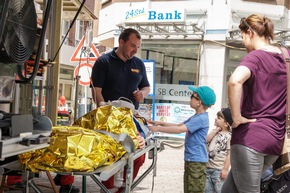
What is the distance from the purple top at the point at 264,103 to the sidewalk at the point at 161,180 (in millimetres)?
1860

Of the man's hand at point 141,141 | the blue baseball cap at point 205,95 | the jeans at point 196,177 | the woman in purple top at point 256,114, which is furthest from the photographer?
the blue baseball cap at point 205,95

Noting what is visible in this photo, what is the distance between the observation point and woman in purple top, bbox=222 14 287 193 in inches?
120

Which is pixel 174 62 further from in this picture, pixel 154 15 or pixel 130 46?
pixel 130 46

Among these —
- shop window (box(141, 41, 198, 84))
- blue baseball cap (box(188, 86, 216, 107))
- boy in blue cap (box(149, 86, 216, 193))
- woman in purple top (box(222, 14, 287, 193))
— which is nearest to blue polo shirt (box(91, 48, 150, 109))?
boy in blue cap (box(149, 86, 216, 193))

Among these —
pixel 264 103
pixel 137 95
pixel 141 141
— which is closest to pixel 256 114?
pixel 264 103

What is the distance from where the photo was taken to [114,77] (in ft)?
15.7

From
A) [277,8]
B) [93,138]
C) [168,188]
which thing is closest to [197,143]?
[93,138]

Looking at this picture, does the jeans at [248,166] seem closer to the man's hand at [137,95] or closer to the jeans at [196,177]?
the jeans at [196,177]

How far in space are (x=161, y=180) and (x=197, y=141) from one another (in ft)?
10.9

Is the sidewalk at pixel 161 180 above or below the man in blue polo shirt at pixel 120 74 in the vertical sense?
below

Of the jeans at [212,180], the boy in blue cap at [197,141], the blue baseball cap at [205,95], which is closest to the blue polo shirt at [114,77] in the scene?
the boy in blue cap at [197,141]

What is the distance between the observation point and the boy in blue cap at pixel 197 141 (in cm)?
461

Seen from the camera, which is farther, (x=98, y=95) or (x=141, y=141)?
(x=98, y=95)

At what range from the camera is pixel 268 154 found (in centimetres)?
310
